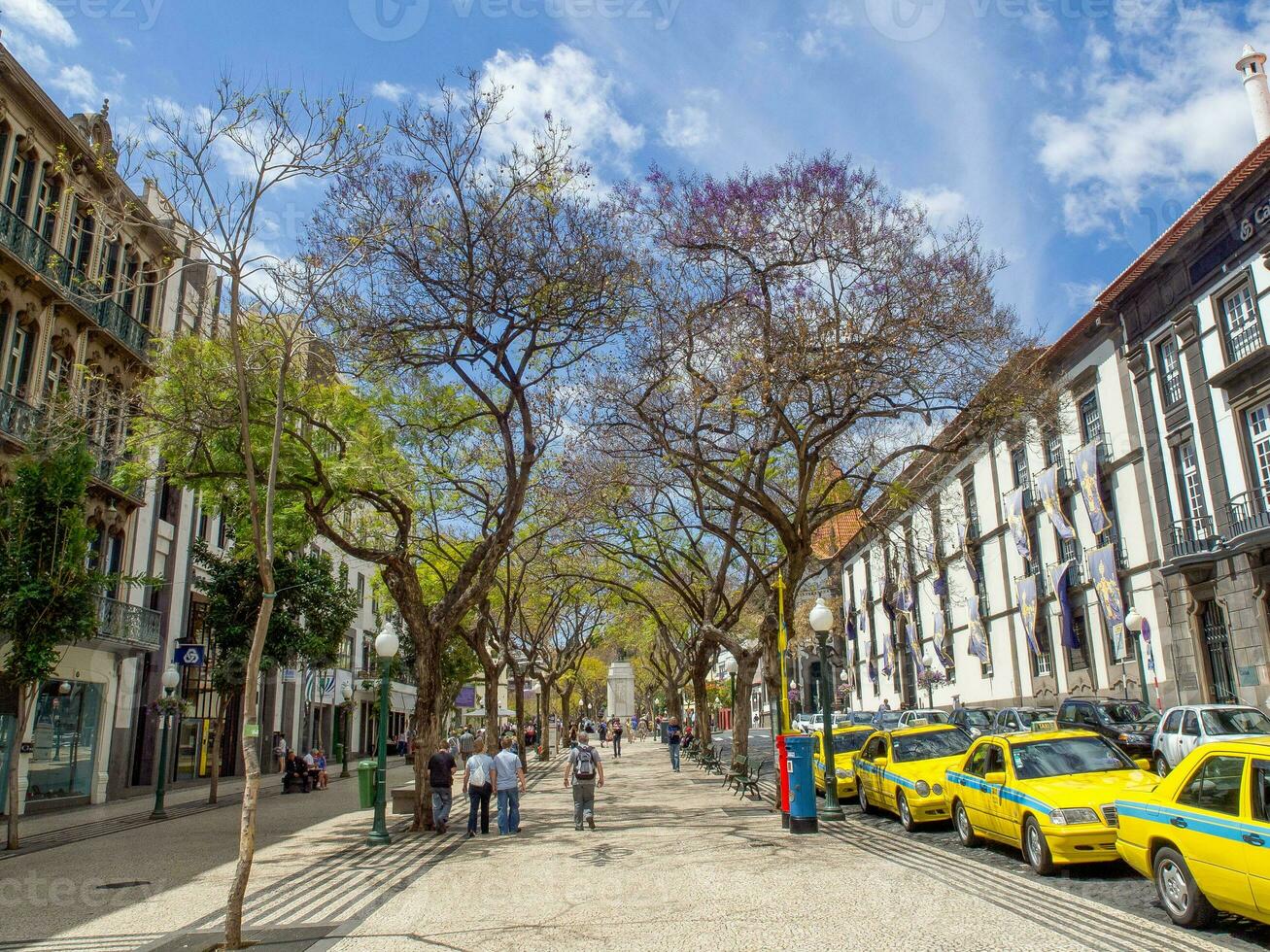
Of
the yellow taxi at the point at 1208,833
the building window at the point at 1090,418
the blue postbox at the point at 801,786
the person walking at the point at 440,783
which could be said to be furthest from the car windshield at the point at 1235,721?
the building window at the point at 1090,418

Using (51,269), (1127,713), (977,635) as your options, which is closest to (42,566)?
(51,269)

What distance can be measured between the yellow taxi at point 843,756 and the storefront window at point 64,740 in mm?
17329

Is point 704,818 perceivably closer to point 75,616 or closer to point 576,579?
point 75,616

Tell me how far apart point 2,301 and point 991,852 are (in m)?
21.2

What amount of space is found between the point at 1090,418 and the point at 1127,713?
13.7m

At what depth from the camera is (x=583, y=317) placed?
1616 centimetres

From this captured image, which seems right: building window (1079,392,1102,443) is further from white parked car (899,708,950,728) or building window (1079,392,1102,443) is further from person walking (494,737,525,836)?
person walking (494,737,525,836)

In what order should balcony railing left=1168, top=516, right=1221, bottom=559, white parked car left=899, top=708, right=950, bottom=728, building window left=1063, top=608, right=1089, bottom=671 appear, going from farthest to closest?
1. building window left=1063, top=608, right=1089, bottom=671
2. white parked car left=899, top=708, right=950, bottom=728
3. balcony railing left=1168, top=516, right=1221, bottom=559

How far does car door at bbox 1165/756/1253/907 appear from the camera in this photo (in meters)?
6.71

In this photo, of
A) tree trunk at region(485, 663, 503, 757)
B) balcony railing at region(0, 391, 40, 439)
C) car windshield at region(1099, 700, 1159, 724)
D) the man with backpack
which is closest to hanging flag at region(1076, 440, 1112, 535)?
car windshield at region(1099, 700, 1159, 724)

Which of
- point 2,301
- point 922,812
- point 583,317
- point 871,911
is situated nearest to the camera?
point 871,911

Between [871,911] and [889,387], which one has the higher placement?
[889,387]

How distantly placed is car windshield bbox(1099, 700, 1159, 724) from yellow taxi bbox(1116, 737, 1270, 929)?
1505 centimetres

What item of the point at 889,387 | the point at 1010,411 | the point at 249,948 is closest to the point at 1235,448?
the point at 1010,411
